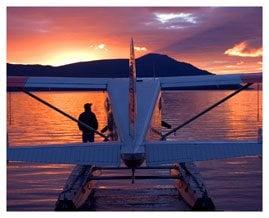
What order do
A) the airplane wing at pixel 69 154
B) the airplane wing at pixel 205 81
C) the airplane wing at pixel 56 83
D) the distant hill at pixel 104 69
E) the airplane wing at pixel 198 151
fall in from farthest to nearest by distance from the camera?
the distant hill at pixel 104 69 → the airplane wing at pixel 205 81 → the airplane wing at pixel 56 83 → the airplane wing at pixel 198 151 → the airplane wing at pixel 69 154

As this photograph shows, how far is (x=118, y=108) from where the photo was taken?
35.7ft

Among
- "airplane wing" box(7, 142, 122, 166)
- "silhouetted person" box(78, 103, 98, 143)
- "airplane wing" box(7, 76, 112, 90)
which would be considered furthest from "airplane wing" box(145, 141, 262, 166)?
"airplane wing" box(7, 76, 112, 90)

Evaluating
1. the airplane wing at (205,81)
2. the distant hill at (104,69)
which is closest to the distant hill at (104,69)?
the distant hill at (104,69)

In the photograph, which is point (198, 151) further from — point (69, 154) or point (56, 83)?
point (56, 83)

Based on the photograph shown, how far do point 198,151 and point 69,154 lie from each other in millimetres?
1674

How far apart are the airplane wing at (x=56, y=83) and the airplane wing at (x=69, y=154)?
15.2 feet

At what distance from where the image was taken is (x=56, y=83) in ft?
44.9

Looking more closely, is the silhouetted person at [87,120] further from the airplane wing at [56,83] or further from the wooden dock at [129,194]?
the wooden dock at [129,194]

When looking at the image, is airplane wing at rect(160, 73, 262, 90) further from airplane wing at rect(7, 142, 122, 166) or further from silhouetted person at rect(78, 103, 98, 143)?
airplane wing at rect(7, 142, 122, 166)

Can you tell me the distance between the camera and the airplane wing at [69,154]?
25.8 feet

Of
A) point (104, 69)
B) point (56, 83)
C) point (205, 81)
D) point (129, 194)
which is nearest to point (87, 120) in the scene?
point (56, 83)

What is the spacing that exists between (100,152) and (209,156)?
142 cm
